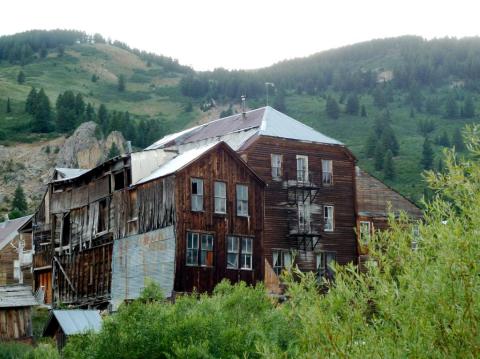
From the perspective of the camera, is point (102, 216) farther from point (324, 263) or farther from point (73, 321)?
point (73, 321)

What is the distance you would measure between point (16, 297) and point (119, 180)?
10180mm

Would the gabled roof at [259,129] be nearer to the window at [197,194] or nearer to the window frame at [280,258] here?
the window frame at [280,258]

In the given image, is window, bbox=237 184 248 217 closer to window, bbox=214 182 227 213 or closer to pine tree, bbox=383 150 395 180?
window, bbox=214 182 227 213

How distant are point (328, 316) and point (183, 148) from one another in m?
38.9

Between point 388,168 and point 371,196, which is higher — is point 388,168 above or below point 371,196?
above

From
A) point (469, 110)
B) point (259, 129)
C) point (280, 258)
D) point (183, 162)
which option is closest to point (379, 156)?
point (469, 110)

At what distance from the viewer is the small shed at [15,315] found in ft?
109

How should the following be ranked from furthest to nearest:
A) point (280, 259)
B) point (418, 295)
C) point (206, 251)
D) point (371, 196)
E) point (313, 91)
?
1. point (313, 91)
2. point (371, 196)
3. point (280, 259)
4. point (206, 251)
5. point (418, 295)

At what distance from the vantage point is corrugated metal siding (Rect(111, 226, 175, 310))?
36625mm

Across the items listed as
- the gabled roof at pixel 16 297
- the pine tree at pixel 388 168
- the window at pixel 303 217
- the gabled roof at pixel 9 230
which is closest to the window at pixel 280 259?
the window at pixel 303 217

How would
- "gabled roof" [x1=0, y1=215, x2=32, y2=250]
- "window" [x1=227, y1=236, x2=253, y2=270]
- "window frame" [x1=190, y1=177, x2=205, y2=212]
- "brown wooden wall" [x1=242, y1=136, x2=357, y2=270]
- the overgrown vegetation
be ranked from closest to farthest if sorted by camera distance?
the overgrown vegetation < "window frame" [x1=190, y1=177, x2=205, y2=212] < "window" [x1=227, y1=236, x2=253, y2=270] < "brown wooden wall" [x1=242, y1=136, x2=357, y2=270] < "gabled roof" [x1=0, y1=215, x2=32, y2=250]

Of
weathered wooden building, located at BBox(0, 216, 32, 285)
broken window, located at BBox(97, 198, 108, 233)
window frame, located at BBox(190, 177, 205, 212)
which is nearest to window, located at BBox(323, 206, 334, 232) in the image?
window frame, located at BBox(190, 177, 205, 212)

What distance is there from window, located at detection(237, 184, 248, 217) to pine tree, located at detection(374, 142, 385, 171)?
244 feet

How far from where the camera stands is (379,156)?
113375 millimetres
